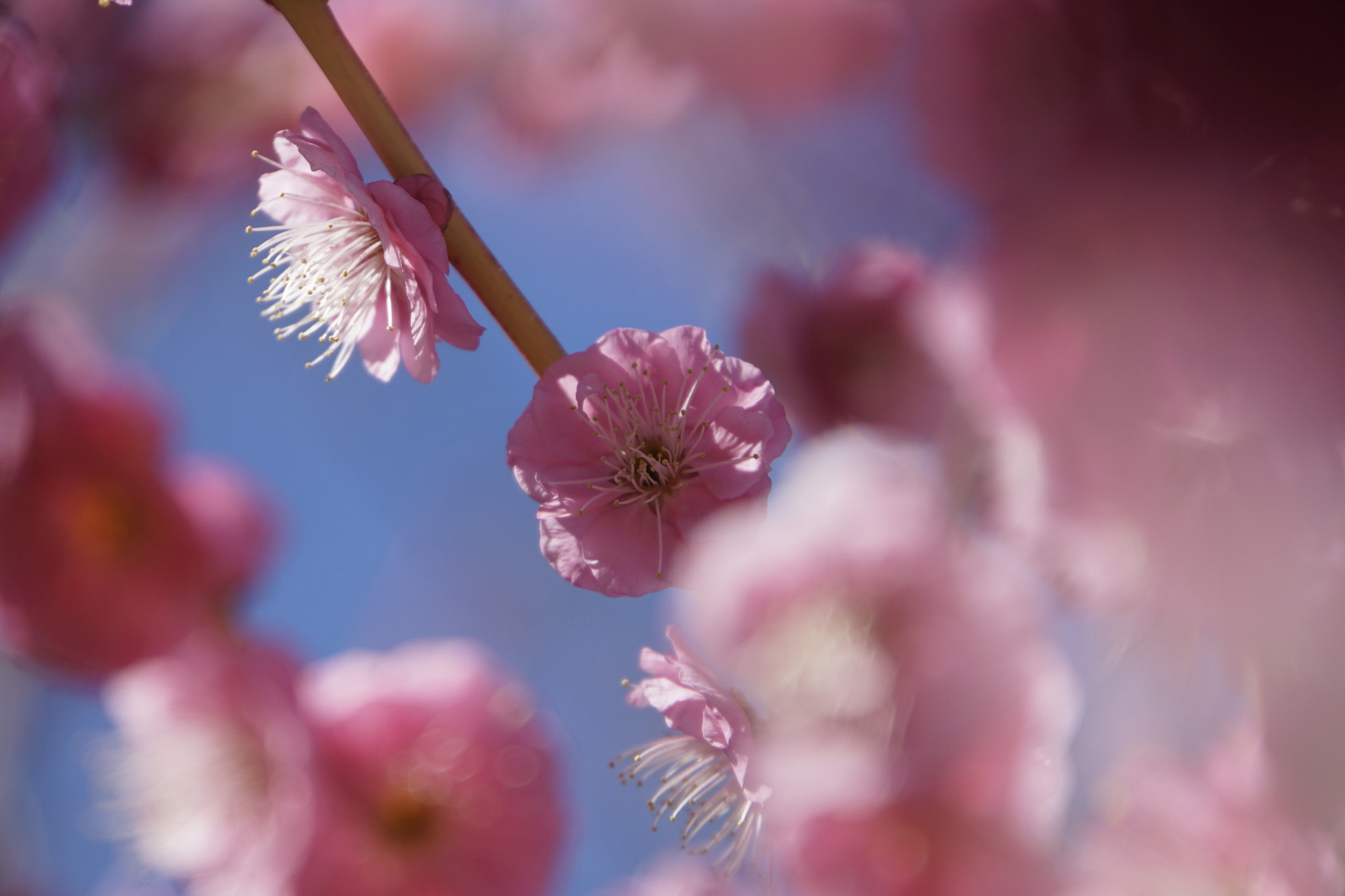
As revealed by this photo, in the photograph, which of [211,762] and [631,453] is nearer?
[631,453]

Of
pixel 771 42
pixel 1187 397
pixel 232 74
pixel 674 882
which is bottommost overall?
pixel 674 882

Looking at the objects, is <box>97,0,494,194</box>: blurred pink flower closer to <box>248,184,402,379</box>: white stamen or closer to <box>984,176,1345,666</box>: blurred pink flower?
<box>248,184,402,379</box>: white stamen

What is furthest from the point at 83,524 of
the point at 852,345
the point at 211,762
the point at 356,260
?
the point at 852,345

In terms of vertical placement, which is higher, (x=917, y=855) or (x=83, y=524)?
(x=83, y=524)

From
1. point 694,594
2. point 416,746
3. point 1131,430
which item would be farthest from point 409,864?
point 1131,430

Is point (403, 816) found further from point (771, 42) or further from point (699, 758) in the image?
point (771, 42)

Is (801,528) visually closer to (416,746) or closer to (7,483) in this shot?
(416,746)
